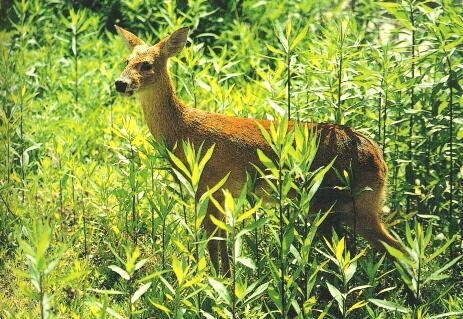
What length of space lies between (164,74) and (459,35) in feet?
6.46

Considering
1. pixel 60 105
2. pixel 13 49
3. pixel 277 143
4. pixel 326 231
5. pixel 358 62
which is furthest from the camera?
pixel 13 49

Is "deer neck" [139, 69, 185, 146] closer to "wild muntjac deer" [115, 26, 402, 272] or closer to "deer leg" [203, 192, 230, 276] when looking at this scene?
"wild muntjac deer" [115, 26, 402, 272]

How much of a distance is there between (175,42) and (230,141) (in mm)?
864

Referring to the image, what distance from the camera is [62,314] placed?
17.1 feet

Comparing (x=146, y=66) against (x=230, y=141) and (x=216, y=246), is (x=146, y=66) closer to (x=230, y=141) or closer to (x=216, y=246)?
(x=230, y=141)

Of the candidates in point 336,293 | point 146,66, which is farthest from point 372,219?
point 146,66

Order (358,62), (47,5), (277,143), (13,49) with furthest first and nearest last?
(47,5) → (13,49) → (358,62) → (277,143)

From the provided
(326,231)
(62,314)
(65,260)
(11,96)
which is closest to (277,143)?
(326,231)

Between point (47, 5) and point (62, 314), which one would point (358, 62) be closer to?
point (62, 314)

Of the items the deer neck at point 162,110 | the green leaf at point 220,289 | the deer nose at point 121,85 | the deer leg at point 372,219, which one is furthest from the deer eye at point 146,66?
the green leaf at point 220,289

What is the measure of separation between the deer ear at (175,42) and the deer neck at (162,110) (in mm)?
172

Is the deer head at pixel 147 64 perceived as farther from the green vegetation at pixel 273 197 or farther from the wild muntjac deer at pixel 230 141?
the green vegetation at pixel 273 197

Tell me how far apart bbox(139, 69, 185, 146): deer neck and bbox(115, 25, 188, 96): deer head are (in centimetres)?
5

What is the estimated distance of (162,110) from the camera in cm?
601
